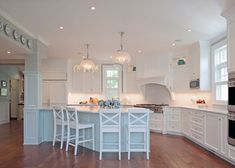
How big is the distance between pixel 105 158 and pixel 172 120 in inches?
141

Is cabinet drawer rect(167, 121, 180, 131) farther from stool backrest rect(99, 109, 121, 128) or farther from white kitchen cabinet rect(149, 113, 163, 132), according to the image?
stool backrest rect(99, 109, 121, 128)

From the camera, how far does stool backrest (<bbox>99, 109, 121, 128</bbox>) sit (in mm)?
5117

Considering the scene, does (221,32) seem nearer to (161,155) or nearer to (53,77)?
(161,155)

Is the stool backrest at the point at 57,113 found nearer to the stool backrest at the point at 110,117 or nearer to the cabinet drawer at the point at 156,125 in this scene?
the stool backrest at the point at 110,117

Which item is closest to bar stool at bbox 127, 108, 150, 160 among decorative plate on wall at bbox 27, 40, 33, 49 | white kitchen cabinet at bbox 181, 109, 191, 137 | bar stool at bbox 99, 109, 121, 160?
bar stool at bbox 99, 109, 121, 160

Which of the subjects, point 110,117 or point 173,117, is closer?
point 110,117

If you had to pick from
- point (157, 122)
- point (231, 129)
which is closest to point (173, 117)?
point (157, 122)

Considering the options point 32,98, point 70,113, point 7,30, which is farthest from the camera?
point 32,98

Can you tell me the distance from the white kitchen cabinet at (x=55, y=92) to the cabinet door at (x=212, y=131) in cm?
590

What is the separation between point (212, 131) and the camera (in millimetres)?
5328

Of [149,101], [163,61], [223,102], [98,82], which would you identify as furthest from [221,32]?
[98,82]

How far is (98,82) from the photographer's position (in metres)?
10.6

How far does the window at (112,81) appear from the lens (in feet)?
34.9

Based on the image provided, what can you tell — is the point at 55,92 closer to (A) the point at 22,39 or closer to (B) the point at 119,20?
(A) the point at 22,39
